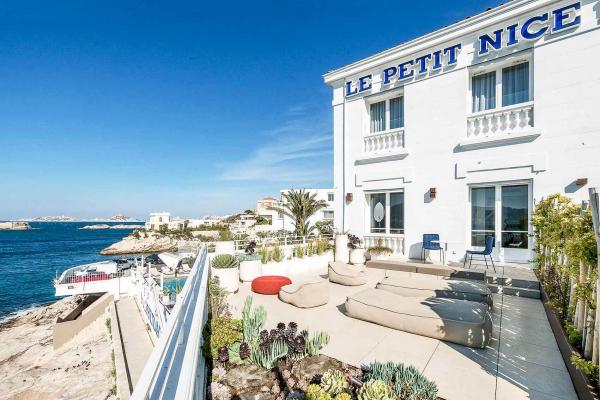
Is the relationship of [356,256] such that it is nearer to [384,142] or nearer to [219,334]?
[384,142]

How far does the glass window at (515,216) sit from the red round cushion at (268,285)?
696cm

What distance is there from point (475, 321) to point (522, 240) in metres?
6.19

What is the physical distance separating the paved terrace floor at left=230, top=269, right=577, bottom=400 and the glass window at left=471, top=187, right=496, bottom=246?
12.4 feet

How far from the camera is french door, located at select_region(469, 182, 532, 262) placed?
326 inches

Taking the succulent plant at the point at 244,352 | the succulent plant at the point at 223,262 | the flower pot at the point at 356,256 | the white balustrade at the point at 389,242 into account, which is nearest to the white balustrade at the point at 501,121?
the white balustrade at the point at 389,242

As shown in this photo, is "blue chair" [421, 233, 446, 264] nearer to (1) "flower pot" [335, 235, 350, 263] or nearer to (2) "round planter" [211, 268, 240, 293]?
(1) "flower pot" [335, 235, 350, 263]

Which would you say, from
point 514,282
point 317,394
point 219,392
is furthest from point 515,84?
point 219,392

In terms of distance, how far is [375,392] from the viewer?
222cm

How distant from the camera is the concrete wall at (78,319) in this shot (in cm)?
1216

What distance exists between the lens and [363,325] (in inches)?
183

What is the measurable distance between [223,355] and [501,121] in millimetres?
9855

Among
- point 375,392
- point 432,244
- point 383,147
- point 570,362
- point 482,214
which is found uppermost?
point 383,147

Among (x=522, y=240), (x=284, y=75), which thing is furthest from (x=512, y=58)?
(x=284, y=75)

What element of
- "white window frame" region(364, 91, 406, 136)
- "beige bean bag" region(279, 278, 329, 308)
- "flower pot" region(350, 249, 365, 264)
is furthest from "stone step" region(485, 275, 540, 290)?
"white window frame" region(364, 91, 406, 136)
